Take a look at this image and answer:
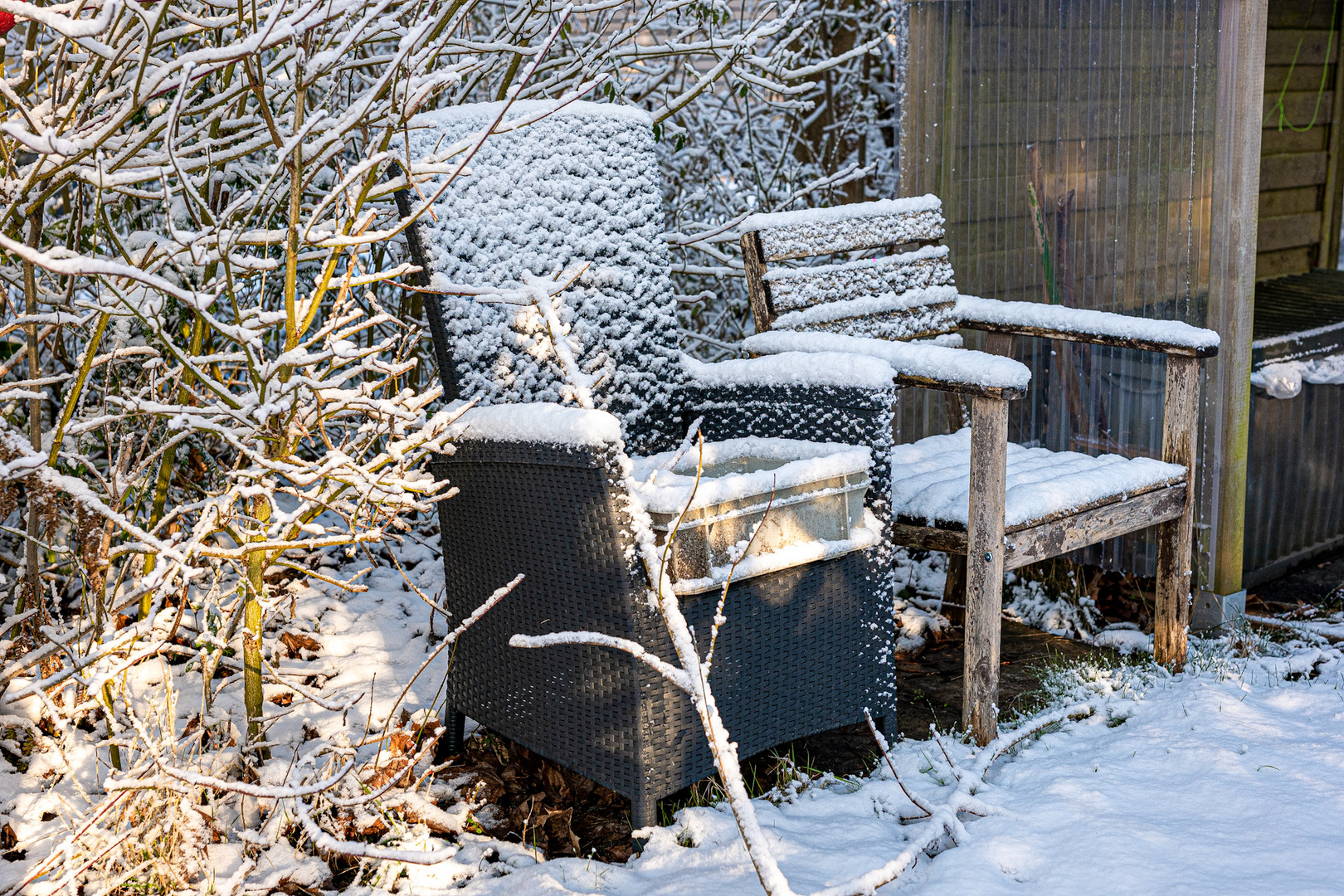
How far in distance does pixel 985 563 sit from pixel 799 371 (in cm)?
54

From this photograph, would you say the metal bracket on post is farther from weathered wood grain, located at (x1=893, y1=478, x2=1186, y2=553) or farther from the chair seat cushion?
weathered wood grain, located at (x1=893, y1=478, x2=1186, y2=553)

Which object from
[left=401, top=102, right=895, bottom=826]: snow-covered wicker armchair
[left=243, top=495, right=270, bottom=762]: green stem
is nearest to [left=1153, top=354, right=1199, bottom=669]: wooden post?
[left=401, top=102, right=895, bottom=826]: snow-covered wicker armchair

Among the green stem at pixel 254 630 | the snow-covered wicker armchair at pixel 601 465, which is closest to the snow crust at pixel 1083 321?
the snow-covered wicker armchair at pixel 601 465

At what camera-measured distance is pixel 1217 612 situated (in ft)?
10.6

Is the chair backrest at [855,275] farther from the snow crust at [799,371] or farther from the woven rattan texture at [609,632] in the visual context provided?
the woven rattan texture at [609,632]

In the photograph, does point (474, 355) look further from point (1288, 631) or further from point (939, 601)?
point (1288, 631)

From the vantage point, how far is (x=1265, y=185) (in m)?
5.23

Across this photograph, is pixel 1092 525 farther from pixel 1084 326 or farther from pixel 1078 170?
pixel 1078 170

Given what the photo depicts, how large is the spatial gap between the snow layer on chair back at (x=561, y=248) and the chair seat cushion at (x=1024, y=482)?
589 millimetres

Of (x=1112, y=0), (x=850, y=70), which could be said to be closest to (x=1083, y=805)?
(x=1112, y=0)

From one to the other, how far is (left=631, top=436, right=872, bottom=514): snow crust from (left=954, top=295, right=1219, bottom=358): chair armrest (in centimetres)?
87

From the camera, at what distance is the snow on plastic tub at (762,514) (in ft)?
6.97

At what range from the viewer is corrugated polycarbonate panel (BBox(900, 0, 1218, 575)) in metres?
3.15

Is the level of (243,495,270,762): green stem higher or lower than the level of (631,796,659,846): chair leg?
higher
